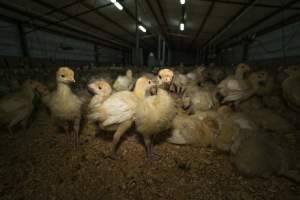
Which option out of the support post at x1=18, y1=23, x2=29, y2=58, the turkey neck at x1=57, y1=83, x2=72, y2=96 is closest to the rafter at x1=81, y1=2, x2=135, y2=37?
the support post at x1=18, y1=23, x2=29, y2=58

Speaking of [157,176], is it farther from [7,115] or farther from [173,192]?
[7,115]

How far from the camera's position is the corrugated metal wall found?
7488mm

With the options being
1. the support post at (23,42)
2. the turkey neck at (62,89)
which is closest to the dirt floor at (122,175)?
the turkey neck at (62,89)

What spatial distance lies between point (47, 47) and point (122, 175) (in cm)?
989

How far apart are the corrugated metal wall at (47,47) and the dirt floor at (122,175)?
21.2ft

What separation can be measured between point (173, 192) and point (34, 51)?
32.2 ft

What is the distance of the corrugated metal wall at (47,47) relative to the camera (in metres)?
7.49

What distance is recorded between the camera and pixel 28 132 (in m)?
3.35

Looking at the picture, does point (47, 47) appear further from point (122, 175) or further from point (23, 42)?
point (122, 175)

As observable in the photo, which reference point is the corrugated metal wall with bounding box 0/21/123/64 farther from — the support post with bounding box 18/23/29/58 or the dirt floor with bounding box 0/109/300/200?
→ the dirt floor with bounding box 0/109/300/200

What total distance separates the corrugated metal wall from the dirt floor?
647 centimetres

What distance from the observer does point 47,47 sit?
9.77 m

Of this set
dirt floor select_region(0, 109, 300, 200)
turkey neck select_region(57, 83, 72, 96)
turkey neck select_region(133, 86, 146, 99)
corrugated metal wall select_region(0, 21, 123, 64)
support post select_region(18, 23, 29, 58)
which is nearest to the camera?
dirt floor select_region(0, 109, 300, 200)

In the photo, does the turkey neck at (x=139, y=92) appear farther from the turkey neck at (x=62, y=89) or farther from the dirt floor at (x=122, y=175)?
the turkey neck at (x=62, y=89)
